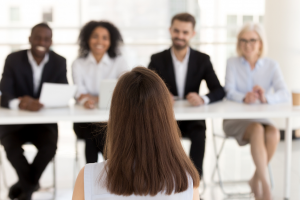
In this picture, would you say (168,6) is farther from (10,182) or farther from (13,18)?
(10,182)

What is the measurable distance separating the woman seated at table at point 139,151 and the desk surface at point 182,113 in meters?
1.11

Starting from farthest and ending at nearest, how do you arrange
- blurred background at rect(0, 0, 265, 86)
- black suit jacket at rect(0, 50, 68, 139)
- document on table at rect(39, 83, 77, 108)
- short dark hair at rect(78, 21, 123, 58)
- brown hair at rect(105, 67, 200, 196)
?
blurred background at rect(0, 0, 265, 86) → short dark hair at rect(78, 21, 123, 58) → black suit jacket at rect(0, 50, 68, 139) → document on table at rect(39, 83, 77, 108) → brown hair at rect(105, 67, 200, 196)

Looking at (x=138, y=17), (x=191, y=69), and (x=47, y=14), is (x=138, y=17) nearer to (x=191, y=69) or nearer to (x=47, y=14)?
(x=47, y=14)

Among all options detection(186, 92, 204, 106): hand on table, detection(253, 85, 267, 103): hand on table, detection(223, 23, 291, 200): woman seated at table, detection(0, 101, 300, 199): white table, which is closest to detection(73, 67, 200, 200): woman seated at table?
detection(0, 101, 300, 199): white table

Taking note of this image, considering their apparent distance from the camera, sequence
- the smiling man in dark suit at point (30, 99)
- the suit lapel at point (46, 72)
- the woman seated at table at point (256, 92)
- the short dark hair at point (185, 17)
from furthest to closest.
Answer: the short dark hair at point (185, 17), the suit lapel at point (46, 72), the woman seated at table at point (256, 92), the smiling man in dark suit at point (30, 99)

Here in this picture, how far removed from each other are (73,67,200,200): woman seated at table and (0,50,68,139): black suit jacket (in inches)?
64.1

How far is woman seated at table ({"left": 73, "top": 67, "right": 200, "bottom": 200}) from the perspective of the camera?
0.91 m

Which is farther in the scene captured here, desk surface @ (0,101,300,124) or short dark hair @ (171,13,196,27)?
short dark hair @ (171,13,196,27)

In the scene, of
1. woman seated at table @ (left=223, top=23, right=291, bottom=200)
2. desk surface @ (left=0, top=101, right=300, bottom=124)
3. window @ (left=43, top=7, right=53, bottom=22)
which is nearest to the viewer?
desk surface @ (left=0, top=101, right=300, bottom=124)

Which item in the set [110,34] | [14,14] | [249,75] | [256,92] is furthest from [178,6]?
[256,92]

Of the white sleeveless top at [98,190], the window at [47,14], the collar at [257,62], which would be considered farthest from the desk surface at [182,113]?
the window at [47,14]

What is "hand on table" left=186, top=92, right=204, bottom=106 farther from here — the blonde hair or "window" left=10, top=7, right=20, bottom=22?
"window" left=10, top=7, right=20, bottom=22

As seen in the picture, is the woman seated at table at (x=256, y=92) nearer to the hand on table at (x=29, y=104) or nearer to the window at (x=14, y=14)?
the hand on table at (x=29, y=104)

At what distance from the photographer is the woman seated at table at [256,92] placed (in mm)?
2422
